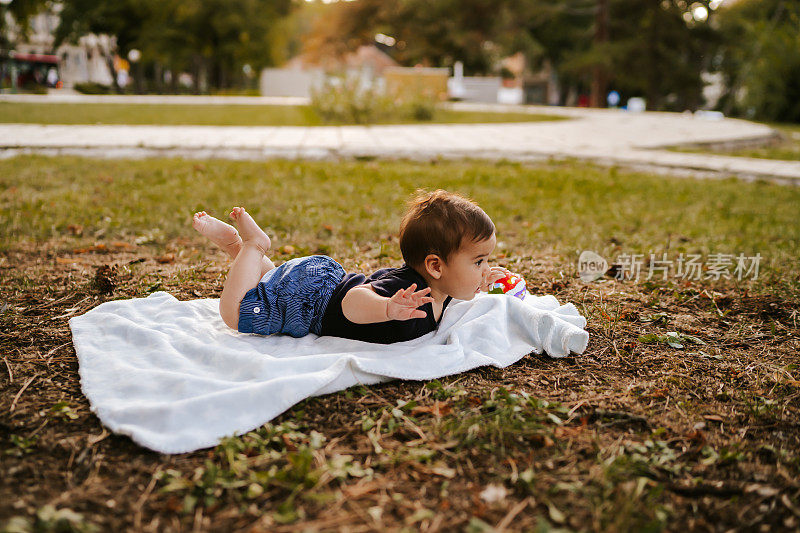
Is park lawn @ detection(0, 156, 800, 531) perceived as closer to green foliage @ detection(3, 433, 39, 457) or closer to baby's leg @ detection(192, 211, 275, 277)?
green foliage @ detection(3, 433, 39, 457)

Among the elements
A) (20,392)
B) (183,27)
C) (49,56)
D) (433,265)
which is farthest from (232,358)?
(49,56)

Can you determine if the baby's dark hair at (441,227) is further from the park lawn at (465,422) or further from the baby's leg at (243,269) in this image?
the baby's leg at (243,269)

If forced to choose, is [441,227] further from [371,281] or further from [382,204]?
[382,204]

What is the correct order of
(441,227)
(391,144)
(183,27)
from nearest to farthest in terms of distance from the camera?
(441,227), (391,144), (183,27)

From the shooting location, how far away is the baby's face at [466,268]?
235 centimetres

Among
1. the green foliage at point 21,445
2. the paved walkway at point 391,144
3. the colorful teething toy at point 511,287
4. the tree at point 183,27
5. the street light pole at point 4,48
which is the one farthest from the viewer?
the tree at point 183,27

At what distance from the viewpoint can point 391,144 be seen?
332 inches

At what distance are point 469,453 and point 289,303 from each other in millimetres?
1018

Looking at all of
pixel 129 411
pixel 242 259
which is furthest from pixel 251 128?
pixel 129 411

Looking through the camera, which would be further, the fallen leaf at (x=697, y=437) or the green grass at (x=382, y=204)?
the green grass at (x=382, y=204)

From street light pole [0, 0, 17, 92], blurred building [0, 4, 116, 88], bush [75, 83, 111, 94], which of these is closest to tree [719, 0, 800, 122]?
bush [75, 83, 111, 94]

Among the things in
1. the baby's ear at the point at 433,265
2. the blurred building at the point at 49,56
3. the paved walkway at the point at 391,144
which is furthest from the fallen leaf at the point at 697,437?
the blurred building at the point at 49,56

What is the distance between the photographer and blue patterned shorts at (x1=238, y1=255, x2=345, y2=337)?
245 cm

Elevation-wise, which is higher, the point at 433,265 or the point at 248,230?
the point at 248,230
